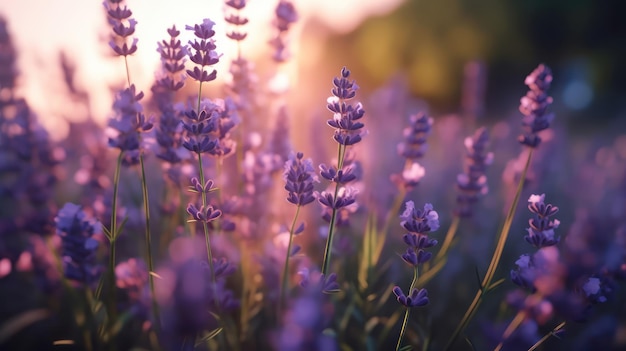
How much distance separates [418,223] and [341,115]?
16.7 inches

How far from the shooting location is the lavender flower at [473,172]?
223cm

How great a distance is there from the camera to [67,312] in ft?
8.63

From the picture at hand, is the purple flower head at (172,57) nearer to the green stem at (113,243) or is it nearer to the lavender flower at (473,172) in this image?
the green stem at (113,243)

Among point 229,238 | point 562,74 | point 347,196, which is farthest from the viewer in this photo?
point 562,74

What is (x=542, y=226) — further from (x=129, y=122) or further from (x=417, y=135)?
(x=129, y=122)

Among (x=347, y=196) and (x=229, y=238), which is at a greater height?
(x=347, y=196)

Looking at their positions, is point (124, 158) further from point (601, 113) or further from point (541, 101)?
point (601, 113)

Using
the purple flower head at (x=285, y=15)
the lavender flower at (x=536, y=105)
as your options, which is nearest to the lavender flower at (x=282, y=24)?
the purple flower head at (x=285, y=15)

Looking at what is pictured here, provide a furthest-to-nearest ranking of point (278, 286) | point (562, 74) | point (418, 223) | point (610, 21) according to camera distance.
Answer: point (562, 74) → point (610, 21) → point (278, 286) → point (418, 223)

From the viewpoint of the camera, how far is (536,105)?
192cm

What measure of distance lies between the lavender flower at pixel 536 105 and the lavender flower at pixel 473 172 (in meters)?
0.24

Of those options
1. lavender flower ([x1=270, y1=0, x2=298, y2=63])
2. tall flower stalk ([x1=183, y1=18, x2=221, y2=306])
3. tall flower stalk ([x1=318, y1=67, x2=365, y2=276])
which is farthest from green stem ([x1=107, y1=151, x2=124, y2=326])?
lavender flower ([x1=270, y1=0, x2=298, y2=63])

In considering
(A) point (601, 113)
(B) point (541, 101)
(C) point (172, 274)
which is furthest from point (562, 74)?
(C) point (172, 274)

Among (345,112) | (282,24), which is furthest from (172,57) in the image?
(282,24)
